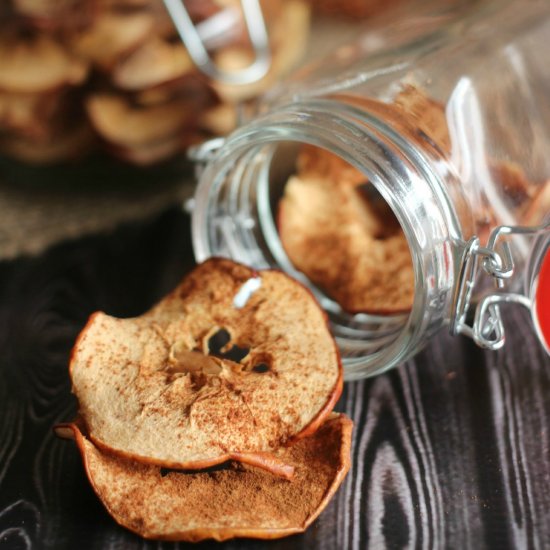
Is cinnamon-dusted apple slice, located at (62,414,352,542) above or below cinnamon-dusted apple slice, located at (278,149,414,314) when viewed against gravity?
below

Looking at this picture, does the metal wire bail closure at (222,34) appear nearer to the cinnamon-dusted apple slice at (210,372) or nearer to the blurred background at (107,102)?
the blurred background at (107,102)

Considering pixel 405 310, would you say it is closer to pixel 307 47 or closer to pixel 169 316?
pixel 169 316

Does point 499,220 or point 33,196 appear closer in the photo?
point 499,220

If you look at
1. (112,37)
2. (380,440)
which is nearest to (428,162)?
(380,440)

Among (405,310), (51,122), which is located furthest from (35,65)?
(405,310)

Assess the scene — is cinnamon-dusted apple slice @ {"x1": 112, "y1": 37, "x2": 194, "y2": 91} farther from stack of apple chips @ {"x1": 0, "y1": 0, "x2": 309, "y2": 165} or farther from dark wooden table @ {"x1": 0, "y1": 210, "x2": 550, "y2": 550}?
dark wooden table @ {"x1": 0, "y1": 210, "x2": 550, "y2": 550}

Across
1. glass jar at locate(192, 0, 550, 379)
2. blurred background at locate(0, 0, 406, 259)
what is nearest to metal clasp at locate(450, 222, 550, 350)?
glass jar at locate(192, 0, 550, 379)

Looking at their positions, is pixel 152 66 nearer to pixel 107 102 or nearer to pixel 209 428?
pixel 107 102
